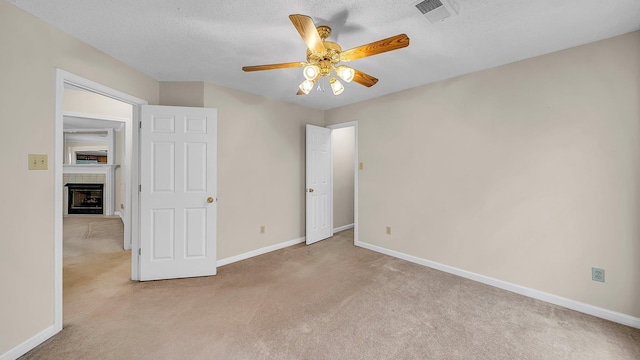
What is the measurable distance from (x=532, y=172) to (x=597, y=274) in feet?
3.25

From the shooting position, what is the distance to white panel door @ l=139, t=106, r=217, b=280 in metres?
2.67

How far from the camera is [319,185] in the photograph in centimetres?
415

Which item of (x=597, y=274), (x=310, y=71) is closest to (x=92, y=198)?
(x=310, y=71)

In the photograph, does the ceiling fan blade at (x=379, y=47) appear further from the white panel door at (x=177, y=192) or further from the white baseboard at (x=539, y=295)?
the white baseboard at (x=539, y=295)

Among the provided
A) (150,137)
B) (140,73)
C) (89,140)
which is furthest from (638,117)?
(89,140)

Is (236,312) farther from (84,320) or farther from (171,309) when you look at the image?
(84,320)

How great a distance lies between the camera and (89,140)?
23.6 feet

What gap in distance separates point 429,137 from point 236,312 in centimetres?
293

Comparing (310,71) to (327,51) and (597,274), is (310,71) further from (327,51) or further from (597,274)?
(597,274)

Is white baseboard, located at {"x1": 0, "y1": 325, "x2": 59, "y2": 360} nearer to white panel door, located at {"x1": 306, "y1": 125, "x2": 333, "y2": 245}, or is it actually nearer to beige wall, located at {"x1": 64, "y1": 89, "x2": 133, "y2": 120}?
white panel door, located at {"x1": 306, "y1": 125, "x2": 333, "y2": 245}

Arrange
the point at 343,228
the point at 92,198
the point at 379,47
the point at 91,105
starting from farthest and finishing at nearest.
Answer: the point at 92,198, the point at 343,228, the point at 91,105, the point at 379,47

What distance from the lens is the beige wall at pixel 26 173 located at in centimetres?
157

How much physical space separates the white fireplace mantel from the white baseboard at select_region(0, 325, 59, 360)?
5613mm

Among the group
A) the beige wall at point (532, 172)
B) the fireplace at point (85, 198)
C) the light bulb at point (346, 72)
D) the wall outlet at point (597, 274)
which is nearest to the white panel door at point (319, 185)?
the beige wall at point (532, 172)
